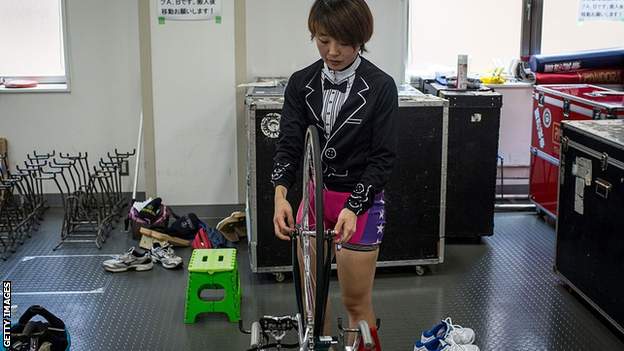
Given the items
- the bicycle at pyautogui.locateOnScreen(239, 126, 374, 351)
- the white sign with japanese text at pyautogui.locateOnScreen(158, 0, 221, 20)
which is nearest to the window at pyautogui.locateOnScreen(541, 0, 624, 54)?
the white sign with japanese text at pyautogui.locateOnScreen(158, 0, 221, 20)

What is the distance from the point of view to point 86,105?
5785 mm

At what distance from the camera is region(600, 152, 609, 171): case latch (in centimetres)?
365

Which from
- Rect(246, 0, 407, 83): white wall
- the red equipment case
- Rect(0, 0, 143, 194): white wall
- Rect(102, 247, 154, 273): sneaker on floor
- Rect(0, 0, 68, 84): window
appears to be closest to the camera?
Rect(102, 247, 154, 273): sneaker on floor

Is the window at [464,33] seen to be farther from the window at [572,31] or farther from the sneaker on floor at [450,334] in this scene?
the sneaker on floor at [450,334]

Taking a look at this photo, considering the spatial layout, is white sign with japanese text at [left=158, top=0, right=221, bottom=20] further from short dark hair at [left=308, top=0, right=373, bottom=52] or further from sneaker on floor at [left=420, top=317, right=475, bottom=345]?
short dark hair at [left=308, top=0, right=373, bottom=52]

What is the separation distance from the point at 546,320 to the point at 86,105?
3.52 meters

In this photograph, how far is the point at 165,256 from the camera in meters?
4.68

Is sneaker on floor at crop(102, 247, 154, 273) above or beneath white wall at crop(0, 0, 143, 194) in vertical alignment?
beneath

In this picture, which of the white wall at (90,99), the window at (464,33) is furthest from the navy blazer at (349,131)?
the window at (464,33)

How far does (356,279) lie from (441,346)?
0.86 metres

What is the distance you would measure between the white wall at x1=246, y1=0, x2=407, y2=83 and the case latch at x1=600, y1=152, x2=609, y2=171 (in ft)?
6.90

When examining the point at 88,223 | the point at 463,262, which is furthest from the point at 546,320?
the point at 88,223

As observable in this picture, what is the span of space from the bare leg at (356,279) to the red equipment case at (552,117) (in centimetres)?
240

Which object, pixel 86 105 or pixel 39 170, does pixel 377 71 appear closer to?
pixel 39 170
